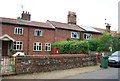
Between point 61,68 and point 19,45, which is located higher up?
point 19,45

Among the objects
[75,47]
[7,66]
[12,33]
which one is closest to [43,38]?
[12,33]

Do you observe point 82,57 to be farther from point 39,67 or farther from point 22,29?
point 22,29

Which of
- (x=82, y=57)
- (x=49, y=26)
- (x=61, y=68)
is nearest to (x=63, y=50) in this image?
(x=49, y=26)

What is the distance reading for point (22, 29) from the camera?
2419cm

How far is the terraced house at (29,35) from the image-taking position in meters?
22.9

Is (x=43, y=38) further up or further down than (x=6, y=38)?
further up

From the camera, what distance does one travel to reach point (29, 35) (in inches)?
978

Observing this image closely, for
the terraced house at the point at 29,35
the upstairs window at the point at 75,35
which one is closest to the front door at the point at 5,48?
the terraced house at the point at 29,35

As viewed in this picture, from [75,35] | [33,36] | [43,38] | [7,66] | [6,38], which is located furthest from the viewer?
[75,35]

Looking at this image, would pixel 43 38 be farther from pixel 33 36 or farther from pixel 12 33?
pixel 12 33

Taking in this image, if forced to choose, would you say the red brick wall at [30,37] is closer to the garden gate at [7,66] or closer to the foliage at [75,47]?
the foliage at [75,47]

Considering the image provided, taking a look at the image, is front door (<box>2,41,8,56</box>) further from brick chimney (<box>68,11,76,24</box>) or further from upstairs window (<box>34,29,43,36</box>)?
brick chimney (<box>68,11,76,24</box>)

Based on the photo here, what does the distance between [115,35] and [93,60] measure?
23.0 feet

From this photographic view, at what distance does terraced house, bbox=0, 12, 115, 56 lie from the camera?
75.3 feet
